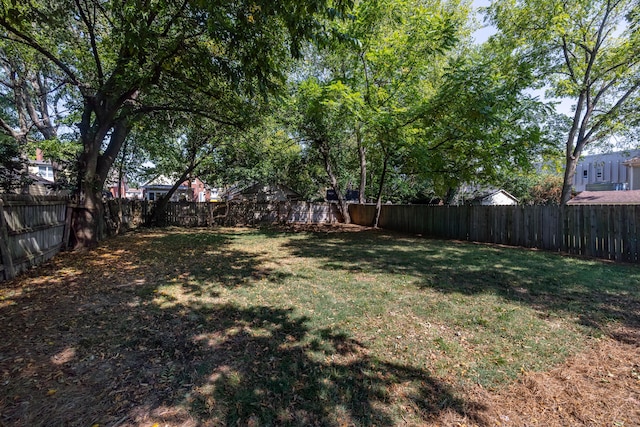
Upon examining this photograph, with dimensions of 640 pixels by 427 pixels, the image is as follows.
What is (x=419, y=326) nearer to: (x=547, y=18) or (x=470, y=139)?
(x=470, y=139)

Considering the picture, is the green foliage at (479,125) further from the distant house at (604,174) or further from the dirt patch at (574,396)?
the distant house at (604,174)

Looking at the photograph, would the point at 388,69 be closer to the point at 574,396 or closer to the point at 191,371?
the point at 574,396

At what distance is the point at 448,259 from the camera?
300 inches

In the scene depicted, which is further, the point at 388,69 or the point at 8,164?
the point at 388,69

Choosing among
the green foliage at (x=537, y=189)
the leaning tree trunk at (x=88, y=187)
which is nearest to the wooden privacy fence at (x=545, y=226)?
the leaning tree trunk at (x=88, y=187)

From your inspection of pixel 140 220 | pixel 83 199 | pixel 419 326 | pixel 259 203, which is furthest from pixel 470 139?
pixel 140 220

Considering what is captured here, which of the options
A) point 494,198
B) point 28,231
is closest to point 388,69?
point 28,231

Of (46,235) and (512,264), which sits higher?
(46,235)

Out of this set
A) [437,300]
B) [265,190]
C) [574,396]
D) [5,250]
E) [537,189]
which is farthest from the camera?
[537,189]

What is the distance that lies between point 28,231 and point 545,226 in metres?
12.6

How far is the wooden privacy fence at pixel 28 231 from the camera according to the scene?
16.4 ft

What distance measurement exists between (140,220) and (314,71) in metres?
12.2

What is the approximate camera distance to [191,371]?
273 centimetres

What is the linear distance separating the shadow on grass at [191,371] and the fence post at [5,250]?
1.31 meters
